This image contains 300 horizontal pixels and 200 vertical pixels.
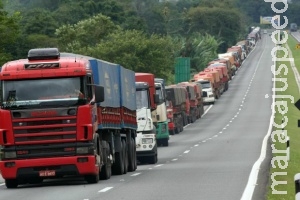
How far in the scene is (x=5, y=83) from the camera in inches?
1086

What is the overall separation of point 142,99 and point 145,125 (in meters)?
1.11

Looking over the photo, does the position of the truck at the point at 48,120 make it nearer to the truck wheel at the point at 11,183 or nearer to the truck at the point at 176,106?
the truck wheel at the point at 11,183

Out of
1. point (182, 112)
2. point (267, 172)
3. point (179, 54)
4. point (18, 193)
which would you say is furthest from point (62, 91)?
point (179, 54)

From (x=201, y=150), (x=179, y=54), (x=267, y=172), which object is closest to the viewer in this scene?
(x=267, y=172)

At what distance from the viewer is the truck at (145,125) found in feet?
131

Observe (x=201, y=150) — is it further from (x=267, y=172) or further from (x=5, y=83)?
(x=5, y=83)

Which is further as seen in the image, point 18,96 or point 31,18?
point 31,18

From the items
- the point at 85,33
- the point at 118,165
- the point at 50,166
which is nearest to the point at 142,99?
the point at 118,165

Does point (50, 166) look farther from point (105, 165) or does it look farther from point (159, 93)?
point (159, 93)

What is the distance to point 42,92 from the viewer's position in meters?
27.5

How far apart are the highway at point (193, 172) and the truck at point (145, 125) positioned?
0.67 metres

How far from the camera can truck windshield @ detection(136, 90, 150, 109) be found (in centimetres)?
4156

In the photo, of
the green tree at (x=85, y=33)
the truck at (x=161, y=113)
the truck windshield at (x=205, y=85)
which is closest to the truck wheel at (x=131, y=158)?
the truck at (x=161, y=113)

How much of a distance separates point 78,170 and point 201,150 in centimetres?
2173
